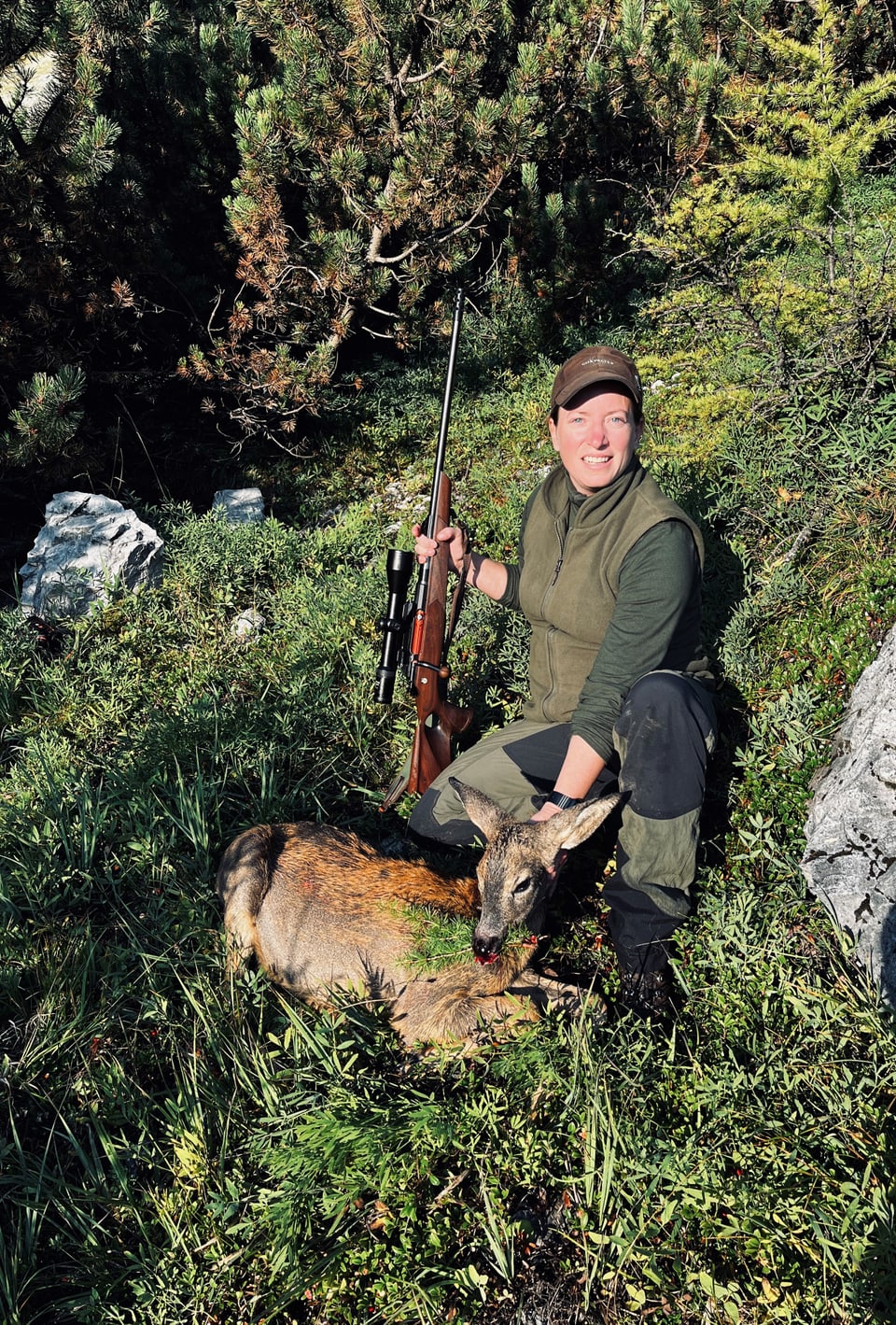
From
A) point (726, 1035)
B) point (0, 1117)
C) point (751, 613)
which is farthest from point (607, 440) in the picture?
point (0, 1117)

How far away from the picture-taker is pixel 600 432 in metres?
3.85

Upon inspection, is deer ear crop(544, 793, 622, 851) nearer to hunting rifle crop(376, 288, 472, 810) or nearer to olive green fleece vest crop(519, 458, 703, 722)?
olive green fleece vest crop(519, 458, 703, 722)

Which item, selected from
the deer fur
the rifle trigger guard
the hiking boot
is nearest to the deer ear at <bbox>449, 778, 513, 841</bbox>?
the deer fur

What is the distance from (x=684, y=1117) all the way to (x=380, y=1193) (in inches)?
38.8

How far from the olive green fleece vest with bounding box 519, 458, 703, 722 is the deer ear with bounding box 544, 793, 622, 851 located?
38.1 inches

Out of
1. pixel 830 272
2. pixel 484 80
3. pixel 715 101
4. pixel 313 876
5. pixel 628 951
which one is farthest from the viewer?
pixel 715 101

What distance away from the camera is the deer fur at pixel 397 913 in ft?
10.7

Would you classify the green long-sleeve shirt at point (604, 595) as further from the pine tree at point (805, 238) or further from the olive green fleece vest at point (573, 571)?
the pine tree at point (805, 238)

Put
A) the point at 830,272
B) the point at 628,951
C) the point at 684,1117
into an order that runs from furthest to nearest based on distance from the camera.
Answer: the point at 830,272 → the point at 628,951 → the point at 684,1117

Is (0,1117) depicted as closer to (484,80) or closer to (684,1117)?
(684,1117)

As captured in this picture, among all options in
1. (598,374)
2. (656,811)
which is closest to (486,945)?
(656,811)

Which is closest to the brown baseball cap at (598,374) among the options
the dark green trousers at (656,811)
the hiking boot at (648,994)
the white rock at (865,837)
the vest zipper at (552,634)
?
the vest zipper at (552,634)

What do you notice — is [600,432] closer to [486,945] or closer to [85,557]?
[486,945]

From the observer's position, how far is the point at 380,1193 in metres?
2.67
